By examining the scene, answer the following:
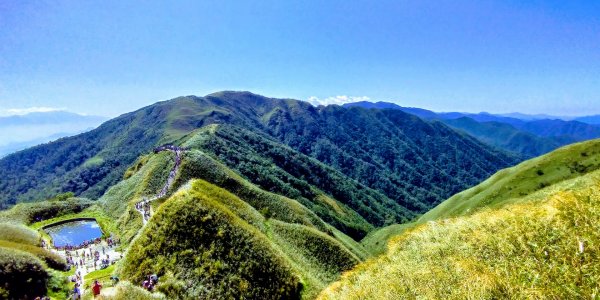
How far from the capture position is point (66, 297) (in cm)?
4128

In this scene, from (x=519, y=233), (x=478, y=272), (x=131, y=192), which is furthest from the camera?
(x=131, y=192)

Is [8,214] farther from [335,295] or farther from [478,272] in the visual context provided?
[478,272]

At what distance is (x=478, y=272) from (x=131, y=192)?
4155 inches

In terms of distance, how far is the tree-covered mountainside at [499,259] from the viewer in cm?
1115

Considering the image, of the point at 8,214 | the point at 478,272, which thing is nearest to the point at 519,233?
the point at 478,272

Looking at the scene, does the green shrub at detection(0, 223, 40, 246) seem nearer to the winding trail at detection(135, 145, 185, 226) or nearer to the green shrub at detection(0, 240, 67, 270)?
the green shrub at detection(0, 240, 67, 270)

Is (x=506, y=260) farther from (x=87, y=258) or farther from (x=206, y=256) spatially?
(x=87, y=258)

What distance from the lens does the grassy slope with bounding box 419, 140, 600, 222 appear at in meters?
117

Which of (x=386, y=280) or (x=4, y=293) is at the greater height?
(x=386, y=280)

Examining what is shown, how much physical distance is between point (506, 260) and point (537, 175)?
448ft

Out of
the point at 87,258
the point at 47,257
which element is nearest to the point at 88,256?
the point at 87,258

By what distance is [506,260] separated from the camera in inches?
515

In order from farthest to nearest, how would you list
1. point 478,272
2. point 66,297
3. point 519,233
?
Answer: point 66,297 → point 519,233 → point 478,272

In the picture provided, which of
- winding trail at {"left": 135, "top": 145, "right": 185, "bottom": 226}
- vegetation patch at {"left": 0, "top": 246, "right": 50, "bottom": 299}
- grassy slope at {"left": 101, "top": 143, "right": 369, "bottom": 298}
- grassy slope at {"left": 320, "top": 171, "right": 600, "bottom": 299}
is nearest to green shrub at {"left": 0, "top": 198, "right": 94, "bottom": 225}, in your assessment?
grassy slope at {"left": 101, "top": 143, "right": 369, "bottom": 298}
